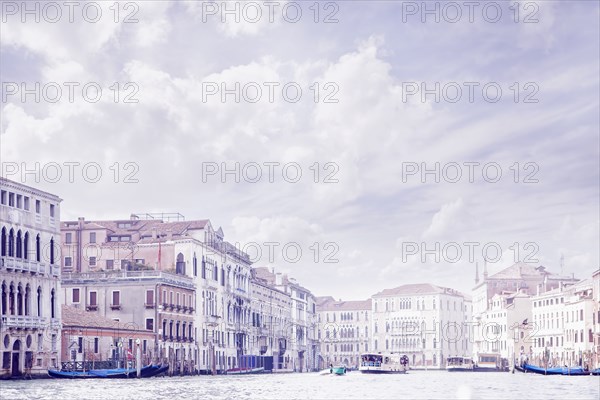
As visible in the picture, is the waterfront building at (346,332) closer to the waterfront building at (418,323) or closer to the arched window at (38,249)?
the waterfront building at (418,323)

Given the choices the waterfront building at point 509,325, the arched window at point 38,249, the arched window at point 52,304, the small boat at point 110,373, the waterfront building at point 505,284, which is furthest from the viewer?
the waterfront building at point 505,284

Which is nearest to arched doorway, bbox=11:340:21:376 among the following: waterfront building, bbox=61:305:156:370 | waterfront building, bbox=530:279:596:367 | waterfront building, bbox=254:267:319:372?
waterfront building, bbox=61:305:156:370

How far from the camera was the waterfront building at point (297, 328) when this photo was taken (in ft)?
353

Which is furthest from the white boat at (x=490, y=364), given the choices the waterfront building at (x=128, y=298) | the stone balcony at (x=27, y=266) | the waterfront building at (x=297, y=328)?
the stone balcony at (x=27, y=266)

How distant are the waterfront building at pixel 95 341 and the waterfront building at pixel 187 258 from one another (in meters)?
4.78

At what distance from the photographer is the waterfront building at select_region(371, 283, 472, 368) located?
506 ft

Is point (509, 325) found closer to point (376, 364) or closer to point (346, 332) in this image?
point (376, 364)

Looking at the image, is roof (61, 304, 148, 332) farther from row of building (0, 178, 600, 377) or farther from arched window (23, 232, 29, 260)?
arched window (23, 232, 29, 260)

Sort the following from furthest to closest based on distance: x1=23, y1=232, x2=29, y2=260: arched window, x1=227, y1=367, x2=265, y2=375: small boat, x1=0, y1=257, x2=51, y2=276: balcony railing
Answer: x1=227, y1=367, x2=265, y2=375: small boat
x1=23, y1=232, x2=29, y2=260: arched window
x1=0, y1=257, x2=51, y2=276: balcony railing

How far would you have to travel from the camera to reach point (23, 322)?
5219 cm

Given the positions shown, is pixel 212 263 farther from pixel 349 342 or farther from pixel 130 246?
pixel 349 342

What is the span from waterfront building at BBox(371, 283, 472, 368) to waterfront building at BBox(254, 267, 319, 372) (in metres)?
31.4

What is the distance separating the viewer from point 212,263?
253 feet

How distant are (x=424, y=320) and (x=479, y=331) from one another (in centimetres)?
1335
